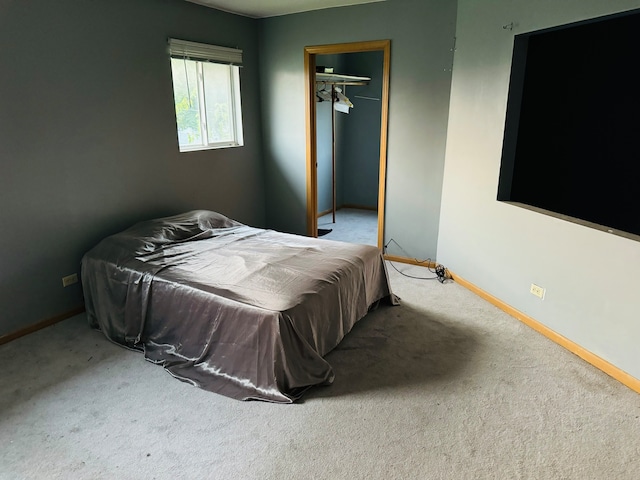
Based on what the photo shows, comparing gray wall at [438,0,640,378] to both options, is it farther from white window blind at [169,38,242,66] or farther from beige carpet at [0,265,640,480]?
white window blind at [169,38,242,66]

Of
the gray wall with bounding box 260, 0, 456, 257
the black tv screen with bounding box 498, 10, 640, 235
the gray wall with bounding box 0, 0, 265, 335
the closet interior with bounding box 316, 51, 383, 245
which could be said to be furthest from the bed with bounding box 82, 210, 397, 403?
the closet interior with bounding box 316, 51, 383, 245

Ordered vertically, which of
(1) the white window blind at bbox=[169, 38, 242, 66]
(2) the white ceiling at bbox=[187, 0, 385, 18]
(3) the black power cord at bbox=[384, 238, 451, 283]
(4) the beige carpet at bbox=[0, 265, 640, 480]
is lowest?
(4) the beige carpet at bbox=[0, 265, 640, 480]

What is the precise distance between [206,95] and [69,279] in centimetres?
223

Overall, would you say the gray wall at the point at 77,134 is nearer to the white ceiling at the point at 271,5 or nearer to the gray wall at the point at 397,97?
the white ceiling at the point at 271,5

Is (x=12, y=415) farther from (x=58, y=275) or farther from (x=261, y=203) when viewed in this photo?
(x=261, y=203)

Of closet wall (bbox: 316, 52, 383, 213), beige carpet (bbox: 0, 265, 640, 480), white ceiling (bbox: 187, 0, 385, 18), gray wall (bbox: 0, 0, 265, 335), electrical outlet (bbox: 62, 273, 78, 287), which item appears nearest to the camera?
beige carpet (bbox: 0, 265, 640, 480)

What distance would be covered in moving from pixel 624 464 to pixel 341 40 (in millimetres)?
4020

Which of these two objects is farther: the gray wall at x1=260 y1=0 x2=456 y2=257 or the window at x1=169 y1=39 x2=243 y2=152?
the window at x1=169 y1=39 x2=243 y2=152

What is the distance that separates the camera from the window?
13.2 ft

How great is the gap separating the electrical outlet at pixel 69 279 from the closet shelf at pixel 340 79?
363 cm

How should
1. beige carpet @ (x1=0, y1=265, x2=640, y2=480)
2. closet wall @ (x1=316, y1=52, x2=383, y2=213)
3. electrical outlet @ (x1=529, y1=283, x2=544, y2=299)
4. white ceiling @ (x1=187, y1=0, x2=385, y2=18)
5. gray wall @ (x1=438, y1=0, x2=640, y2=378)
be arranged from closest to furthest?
beige carpet @ (x1=0, y1=265, x2=640, y2=480)
gray wall @ (x1=438, y1=0, x2=640, y2=378)
electrical outlet @ (x1=529, y1=283, x2=544, y2=299)
white ceiling @ (x1=187, y1=0, x2=385, y2=18)
closet wall @ (x1=316, y1=52, x2=383, y2=213)

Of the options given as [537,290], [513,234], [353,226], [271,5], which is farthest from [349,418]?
[353,226]

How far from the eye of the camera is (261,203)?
5.23 metres

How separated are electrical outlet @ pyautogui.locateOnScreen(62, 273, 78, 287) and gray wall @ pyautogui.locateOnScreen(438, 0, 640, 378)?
324 centimetres
